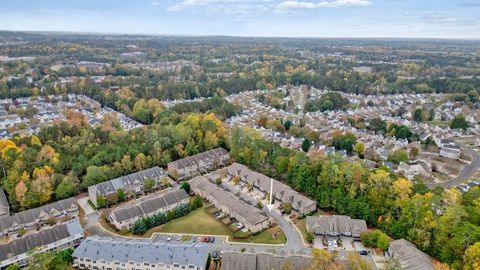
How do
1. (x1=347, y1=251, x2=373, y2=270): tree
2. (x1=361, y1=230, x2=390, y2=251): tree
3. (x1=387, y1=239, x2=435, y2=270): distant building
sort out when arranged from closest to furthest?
(x1=347, y1=251, x2=373, y2=270): tree → (x1=387, y1=239, x2=435, y2=270): distant building → (x1=361, y1=230, x2=390, y2=251): tree

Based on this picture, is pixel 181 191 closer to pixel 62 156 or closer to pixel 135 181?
pixel 135 181

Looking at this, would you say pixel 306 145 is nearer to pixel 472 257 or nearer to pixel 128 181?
pixel 128 181

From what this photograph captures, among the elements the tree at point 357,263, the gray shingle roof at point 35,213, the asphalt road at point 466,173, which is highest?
the tree at point 357,263

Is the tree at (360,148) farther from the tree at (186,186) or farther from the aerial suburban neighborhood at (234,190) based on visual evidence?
the tree at (186,186)

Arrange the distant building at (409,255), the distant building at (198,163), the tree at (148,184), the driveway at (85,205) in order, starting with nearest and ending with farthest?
1. the distant building at (409,255)
2. the driveway at (85,205)
3. the tree at (148,184)
4. the distant building at (198,163)

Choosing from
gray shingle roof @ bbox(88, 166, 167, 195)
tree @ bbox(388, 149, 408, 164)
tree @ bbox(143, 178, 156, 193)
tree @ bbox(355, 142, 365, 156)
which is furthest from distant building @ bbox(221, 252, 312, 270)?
tree @ bbox(355, 142, 365, 156)

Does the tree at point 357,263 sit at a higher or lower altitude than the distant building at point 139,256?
higher

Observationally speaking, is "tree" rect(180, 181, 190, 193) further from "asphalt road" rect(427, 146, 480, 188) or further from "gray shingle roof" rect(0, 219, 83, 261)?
"asphalt road" rect(427, 146, 480, 188)

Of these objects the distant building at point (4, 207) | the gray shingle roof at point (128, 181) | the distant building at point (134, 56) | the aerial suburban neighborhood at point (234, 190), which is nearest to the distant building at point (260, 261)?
the aerial suburban neighborhood at point (234, 190)
